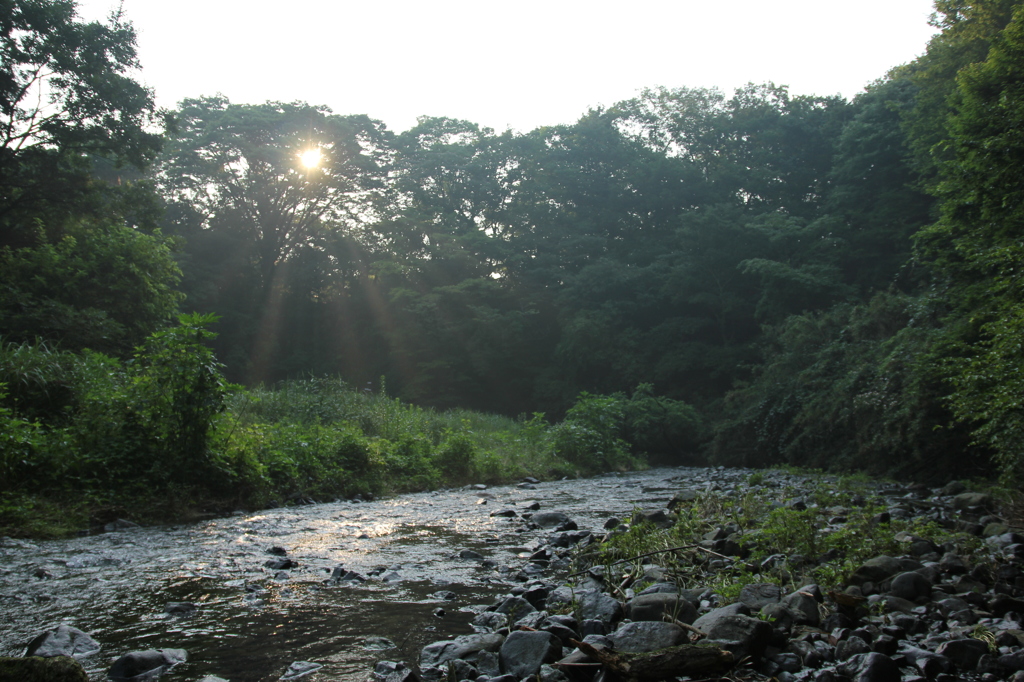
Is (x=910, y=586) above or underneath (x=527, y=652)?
above

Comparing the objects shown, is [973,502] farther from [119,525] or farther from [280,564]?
[119,525]

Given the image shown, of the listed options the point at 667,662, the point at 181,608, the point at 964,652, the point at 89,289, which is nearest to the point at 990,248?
the point at 964,652

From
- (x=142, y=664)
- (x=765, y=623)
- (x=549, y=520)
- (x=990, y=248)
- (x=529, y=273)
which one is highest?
(x=529, y=273)

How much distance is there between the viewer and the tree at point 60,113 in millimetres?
13336

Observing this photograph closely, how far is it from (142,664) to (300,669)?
0.62 m

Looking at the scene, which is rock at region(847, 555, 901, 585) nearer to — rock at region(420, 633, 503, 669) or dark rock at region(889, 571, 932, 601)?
dark rock at region(889, 571, 932, 601)

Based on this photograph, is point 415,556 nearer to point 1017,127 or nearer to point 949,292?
point 1017,127

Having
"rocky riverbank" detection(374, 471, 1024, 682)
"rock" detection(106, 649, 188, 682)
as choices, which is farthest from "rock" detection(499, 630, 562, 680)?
"rock" detection(106, 649, 188, 682)

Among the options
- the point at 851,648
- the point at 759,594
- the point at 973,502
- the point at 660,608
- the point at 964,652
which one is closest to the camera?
the point at 964,652

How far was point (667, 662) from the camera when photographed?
2.29m

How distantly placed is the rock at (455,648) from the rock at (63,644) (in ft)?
Answer: 4.78

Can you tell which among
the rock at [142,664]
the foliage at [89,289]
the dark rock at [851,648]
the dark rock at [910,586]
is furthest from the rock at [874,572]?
the foliage at [89,289]

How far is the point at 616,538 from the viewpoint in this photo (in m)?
4.30

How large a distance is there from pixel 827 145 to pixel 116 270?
28.8m
